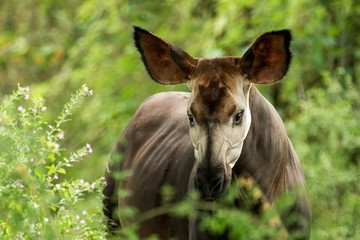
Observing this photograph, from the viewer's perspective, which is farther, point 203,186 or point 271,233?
point 203,186

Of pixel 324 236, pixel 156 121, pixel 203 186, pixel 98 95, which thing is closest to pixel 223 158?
pixel 203 186

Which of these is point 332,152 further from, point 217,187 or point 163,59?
point 217,187

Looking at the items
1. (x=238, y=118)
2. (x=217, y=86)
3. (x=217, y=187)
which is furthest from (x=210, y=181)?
(x=217, y=86)

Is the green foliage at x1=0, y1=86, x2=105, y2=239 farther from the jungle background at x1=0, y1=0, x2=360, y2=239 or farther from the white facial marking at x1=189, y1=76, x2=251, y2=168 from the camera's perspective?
the jungle background at x1=0, y1=0, x2=360, y2=239

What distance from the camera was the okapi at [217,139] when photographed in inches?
213

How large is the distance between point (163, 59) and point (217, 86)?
1.50 feet

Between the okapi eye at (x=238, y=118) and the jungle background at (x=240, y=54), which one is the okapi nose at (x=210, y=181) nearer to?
the okapi eye at (x=238, y=118)

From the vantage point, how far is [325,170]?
7.95 meters

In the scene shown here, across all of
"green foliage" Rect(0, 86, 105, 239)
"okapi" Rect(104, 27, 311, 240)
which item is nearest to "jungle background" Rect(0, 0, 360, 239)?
"okapi" Rect(104, 27, 311, 240)

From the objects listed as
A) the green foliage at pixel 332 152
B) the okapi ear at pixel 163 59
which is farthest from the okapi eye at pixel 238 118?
the green foliage at pixel 332 152

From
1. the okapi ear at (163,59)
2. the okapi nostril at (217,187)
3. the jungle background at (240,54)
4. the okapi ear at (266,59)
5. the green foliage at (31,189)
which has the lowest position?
the okapi nostril at (217,187)

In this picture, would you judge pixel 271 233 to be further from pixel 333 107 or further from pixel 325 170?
pixel 333 107

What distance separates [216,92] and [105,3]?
615cm

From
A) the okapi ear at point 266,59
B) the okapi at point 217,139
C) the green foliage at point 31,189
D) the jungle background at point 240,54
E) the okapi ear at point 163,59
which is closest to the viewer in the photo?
the green foliage at point 31,189
